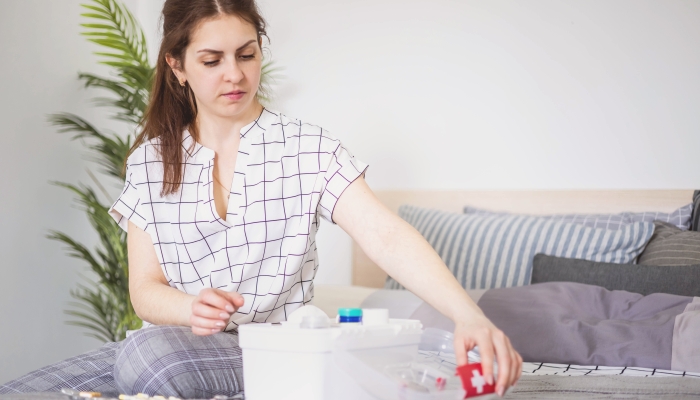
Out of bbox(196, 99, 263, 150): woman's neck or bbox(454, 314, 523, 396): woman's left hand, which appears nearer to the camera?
bbox(454, 314, 523, 396): woman's left hand

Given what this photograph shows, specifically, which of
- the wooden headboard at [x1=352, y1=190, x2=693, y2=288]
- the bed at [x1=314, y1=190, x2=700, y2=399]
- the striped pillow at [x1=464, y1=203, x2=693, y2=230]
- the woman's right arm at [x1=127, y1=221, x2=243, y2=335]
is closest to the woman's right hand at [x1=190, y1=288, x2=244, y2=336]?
the woman's right arm at [x1=127, y1=221, x2=243, y2=335]

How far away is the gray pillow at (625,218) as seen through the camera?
72.2 inches

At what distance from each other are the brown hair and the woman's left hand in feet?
2.28

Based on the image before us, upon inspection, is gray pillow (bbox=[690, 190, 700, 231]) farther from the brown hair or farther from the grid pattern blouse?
the brown hair

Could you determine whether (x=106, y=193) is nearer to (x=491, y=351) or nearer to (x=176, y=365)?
(x=176, y=365)

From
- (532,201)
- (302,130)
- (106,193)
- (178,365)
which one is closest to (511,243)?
(532,201)

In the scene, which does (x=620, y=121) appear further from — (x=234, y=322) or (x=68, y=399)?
(x=68, y=399)

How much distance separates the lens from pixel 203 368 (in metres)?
0.99

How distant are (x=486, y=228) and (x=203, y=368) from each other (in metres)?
1.17

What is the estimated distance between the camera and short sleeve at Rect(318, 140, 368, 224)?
3.82 feet

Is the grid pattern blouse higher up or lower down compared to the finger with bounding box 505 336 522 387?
higher up

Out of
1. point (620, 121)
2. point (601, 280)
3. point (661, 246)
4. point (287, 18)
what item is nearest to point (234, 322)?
point (601, 280)

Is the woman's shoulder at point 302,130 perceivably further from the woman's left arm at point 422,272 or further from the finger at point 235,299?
the finger at point 235,299

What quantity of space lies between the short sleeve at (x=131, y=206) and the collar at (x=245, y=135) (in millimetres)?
115
